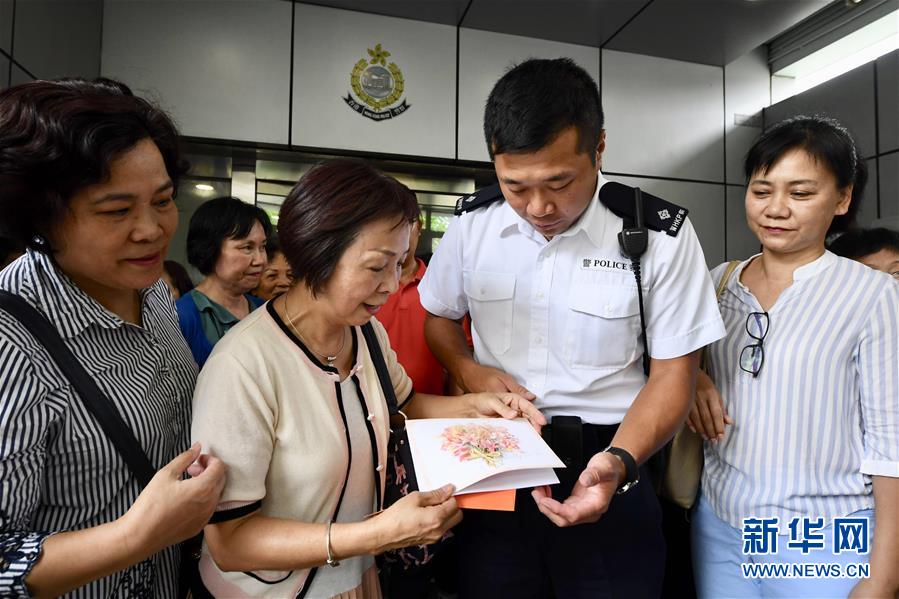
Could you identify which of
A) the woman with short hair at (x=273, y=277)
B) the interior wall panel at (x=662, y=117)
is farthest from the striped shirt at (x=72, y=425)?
the interior wall panel at (x=662, y=117)

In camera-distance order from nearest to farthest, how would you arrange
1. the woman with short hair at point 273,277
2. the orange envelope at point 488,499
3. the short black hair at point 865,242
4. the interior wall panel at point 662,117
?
the orange envelope at point 488,499 < the short black hair at point 865,242 < the woman with short hair at point 273,277 < the interior wall panel at point 662,117

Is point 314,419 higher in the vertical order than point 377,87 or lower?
lower

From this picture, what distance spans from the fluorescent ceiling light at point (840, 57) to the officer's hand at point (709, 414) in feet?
14.9

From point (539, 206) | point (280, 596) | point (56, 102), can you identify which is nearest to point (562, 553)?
point (280, 596)

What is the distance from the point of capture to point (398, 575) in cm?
140

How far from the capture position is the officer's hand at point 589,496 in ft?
3.96

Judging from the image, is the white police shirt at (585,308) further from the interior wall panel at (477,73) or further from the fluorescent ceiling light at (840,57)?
the fluorescent ceiling light at (840,57)

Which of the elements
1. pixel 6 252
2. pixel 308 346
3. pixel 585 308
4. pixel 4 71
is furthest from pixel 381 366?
pixel 4 71

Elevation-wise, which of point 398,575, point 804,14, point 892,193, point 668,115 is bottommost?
point 398,575

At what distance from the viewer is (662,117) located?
209 inches

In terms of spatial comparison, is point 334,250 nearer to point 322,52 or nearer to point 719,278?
point 719,278

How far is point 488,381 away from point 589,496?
47cm

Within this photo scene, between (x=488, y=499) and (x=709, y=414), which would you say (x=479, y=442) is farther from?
(x=709, y=414)

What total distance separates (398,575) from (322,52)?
4.27 m
